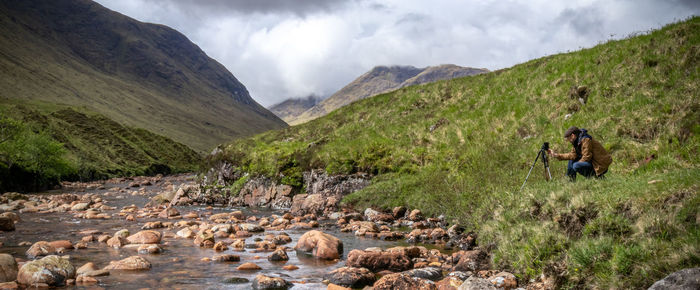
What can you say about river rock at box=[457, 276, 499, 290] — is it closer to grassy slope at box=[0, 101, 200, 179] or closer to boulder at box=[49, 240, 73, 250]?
boulder at box=[49, 240, 73, 250]

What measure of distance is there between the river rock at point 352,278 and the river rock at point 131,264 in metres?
5.19

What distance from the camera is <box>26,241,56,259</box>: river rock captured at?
1123 cm

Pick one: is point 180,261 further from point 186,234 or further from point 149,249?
point 186,234

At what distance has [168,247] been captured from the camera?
13.1 meters

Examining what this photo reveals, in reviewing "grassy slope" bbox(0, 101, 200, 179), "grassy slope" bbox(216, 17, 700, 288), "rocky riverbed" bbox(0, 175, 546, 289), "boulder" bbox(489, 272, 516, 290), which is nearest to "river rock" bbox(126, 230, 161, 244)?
"rocky riverbed" bbox(0, 175, 546, 289)

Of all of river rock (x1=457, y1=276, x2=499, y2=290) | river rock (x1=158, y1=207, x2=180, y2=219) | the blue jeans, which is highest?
the blue jeans

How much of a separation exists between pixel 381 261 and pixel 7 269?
8.89m

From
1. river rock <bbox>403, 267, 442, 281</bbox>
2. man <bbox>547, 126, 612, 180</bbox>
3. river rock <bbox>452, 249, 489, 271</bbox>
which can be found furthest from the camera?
man <bbox>547, 126, 612, 180</bbox>

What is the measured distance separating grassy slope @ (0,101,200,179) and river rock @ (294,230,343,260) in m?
87.8

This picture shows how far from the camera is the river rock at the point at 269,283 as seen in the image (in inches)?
331

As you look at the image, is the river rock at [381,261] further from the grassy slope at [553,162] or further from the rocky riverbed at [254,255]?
the grassy slope at [553,162]

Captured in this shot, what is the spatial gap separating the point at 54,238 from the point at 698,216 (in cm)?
1920

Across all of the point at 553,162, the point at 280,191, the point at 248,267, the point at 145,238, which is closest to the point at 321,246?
the point at 248,267

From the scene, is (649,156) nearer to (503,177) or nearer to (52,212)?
(503,177)
